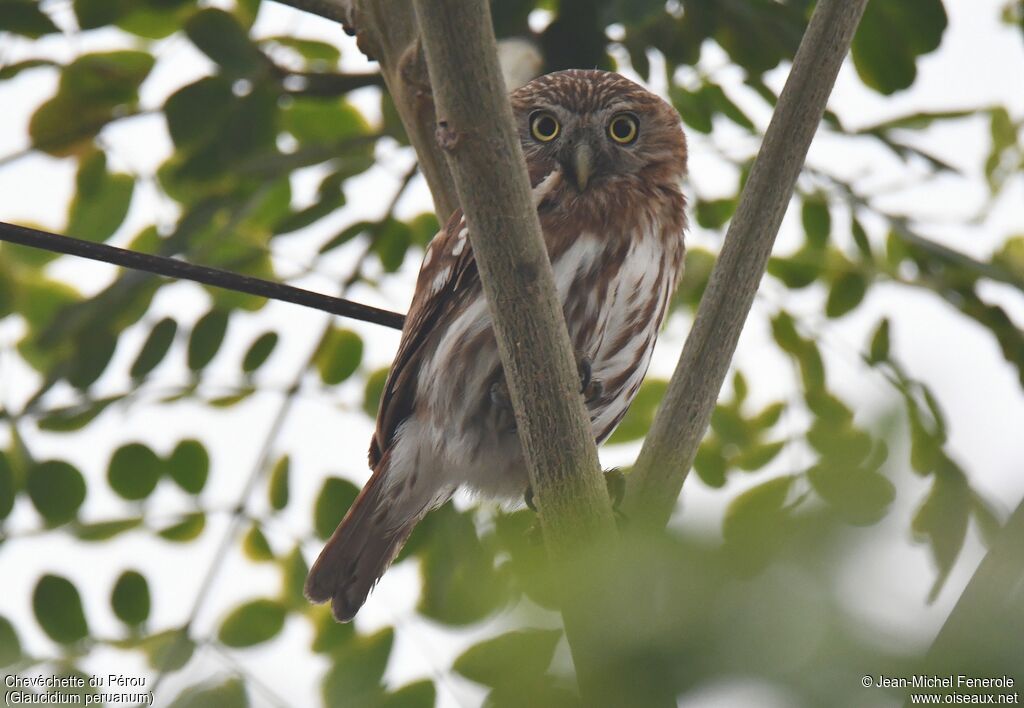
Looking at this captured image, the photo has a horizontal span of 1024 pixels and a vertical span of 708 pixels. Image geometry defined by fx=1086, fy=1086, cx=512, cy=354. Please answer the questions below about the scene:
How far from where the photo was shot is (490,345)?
8.34 feet

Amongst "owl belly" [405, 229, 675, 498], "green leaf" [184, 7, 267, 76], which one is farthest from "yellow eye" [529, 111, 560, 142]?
"green leaf" [184, 7, 267, 76]

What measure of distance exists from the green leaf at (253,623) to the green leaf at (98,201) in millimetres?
1231

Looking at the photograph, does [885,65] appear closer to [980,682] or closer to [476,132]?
[476,132]

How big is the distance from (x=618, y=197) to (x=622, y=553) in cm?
238

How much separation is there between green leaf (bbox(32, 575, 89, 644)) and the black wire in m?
1.01

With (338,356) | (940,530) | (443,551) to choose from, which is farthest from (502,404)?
(940,530)

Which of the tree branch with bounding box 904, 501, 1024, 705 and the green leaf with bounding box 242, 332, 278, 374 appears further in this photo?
the green leaf with bounding box 242, 332, 278, 374

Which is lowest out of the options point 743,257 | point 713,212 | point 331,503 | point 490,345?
point 331,503

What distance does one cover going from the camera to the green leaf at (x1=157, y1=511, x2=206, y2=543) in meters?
2.80

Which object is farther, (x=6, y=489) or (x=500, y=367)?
(x=6, y=489)

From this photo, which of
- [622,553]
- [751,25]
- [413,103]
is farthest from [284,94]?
[622,553]

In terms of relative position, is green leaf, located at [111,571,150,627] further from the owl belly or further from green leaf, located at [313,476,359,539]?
the owl belly

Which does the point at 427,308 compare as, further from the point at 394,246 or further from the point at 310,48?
the point at 310,48

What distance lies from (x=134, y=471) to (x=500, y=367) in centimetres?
103
